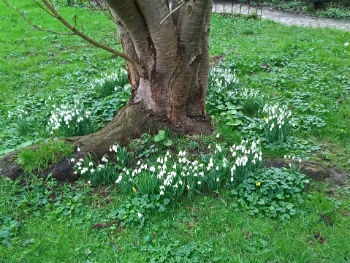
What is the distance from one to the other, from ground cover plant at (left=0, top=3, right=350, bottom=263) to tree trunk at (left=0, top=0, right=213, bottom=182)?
18 centimetres

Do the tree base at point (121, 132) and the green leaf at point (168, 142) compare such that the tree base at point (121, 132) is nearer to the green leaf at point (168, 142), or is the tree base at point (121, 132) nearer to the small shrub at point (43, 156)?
the small shrub at point (43, 156)

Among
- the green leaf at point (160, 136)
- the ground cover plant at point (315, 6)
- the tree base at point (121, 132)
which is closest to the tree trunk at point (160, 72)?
the tree base at point (121, 132)

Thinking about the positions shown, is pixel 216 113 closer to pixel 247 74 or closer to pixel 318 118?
pixel 318 118

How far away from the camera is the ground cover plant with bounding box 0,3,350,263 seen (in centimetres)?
323

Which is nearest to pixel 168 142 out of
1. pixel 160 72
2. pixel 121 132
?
pixel 121 132

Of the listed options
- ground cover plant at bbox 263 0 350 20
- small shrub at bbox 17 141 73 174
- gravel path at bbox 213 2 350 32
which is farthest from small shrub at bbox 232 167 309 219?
ground cover plant at bbox 263 0 350 20

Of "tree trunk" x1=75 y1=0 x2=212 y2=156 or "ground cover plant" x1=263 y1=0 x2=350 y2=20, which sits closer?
"tree trunk" x1=75 y1=0 x2=212 y2=156

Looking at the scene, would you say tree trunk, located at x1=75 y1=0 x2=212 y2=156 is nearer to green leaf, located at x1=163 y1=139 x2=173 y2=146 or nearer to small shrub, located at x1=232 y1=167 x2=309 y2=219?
green leaf, located at x1=163 y1=139 x2=173 y2=146

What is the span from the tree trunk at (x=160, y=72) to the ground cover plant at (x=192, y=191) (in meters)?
0.18

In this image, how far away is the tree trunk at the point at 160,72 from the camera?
3.74m

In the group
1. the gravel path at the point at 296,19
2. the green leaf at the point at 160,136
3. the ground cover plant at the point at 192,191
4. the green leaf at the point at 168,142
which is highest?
the gravel path at the point at 296,19

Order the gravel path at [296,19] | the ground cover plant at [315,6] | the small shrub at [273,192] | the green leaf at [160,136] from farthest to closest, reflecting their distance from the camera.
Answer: the ground cover plant at [315,6], the gravel path at [296,19], the green leaf at [160,136], the small shrub at [273,192]

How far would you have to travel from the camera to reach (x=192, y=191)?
146 inches

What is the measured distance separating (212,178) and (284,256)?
3.29 ft
